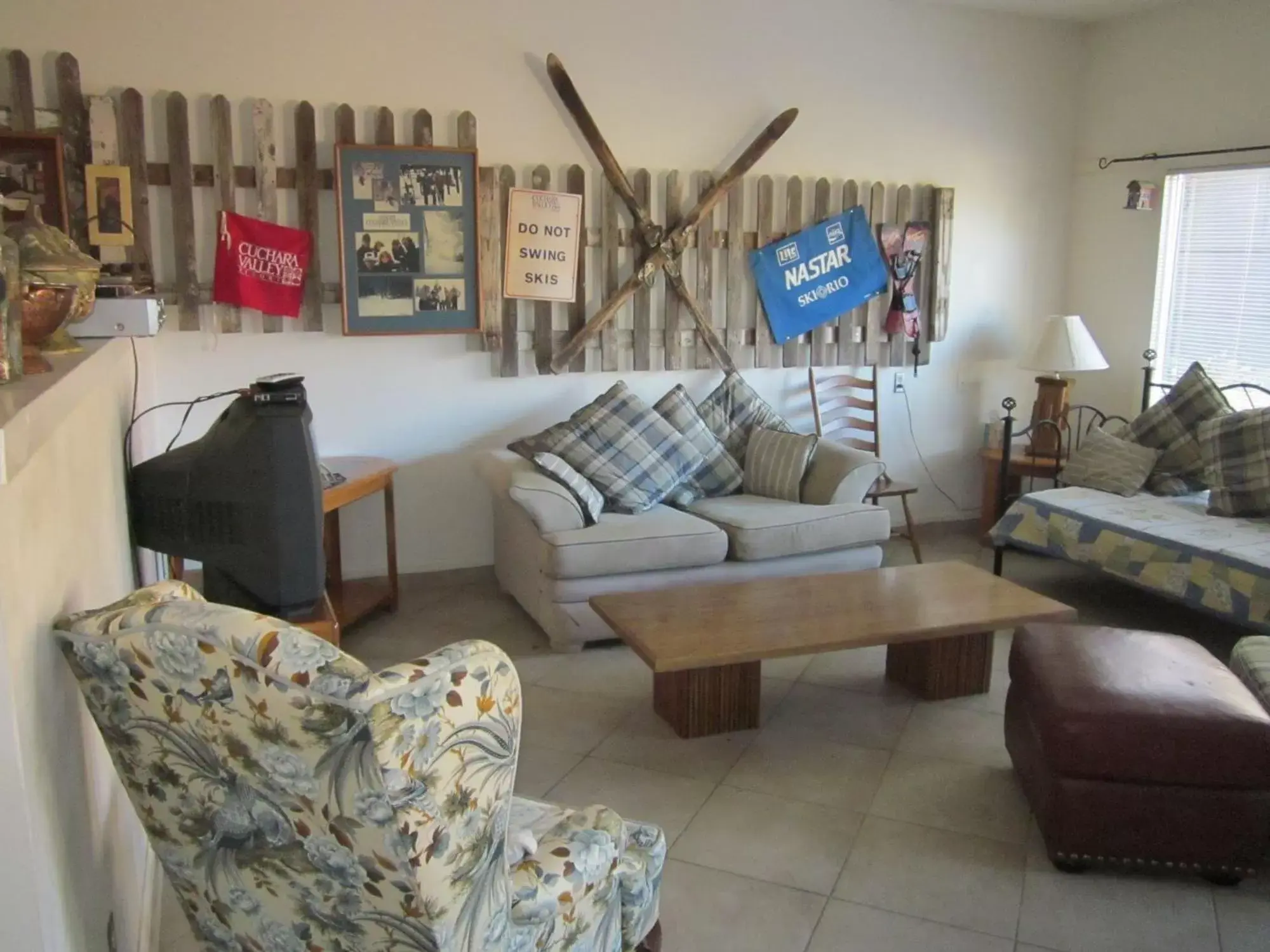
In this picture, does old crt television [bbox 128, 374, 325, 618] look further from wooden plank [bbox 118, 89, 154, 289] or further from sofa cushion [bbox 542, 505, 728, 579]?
wooden plank [bbox 118, 89, 154, 289]

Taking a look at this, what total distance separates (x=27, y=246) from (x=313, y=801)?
1.10 m

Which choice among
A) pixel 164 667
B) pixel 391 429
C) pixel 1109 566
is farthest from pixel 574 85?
pixel 164 667

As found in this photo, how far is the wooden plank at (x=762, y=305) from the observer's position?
15.5 feet

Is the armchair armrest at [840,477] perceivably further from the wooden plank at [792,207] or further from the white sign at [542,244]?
the white sign at [542,244]

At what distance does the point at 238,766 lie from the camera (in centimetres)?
126

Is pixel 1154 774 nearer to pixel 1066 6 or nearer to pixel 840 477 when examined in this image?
pixel 840 477

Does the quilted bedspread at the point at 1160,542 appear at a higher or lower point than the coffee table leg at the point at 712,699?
higher

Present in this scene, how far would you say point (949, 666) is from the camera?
11.0ft

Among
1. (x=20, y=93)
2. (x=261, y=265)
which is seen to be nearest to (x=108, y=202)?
(x=20, y=93)

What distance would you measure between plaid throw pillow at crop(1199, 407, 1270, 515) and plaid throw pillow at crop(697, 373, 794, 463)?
1.70m

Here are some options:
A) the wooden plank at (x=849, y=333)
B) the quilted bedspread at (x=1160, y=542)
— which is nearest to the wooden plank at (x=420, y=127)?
the wooden plank at (x=849, y=333)

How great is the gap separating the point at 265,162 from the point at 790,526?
2412 millimetres

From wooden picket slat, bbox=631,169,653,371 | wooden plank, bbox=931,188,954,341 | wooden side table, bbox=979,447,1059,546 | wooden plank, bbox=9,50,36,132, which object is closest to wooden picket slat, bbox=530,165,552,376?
wooden picket slat, bbox=631,169,653,371

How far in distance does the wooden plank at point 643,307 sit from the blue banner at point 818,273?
561 millimetres
